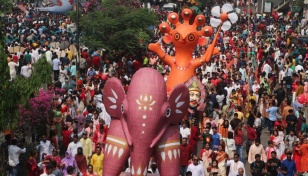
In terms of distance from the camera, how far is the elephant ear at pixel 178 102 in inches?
491

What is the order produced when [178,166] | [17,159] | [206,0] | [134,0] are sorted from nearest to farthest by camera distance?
1. [178,166]
2. [17,159]
3. [134,0]
4. [206,0]

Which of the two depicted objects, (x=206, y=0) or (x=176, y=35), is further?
(x=206, y=0)

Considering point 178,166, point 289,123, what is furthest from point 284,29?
point 178,166

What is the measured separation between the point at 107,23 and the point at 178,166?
1621cm

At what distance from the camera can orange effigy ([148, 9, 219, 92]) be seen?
2059 centimetres

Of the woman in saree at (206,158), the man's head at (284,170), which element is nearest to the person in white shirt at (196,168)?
the woman in saree at (206,158)

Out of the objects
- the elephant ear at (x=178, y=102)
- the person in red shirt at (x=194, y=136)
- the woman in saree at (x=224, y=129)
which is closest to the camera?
the elephant ear at (x=178, y=102)

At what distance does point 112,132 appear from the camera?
1252 centimetres

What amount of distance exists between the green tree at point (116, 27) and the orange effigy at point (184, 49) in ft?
22.2

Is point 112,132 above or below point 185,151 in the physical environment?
above

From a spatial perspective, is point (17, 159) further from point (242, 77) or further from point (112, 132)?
point (242, 77)

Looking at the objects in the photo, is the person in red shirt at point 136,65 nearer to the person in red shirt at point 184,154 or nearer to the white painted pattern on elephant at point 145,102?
the person in red shirt at point 184,154

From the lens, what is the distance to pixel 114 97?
1265 cm

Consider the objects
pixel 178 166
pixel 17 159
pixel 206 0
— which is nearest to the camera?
pixel 178 166
